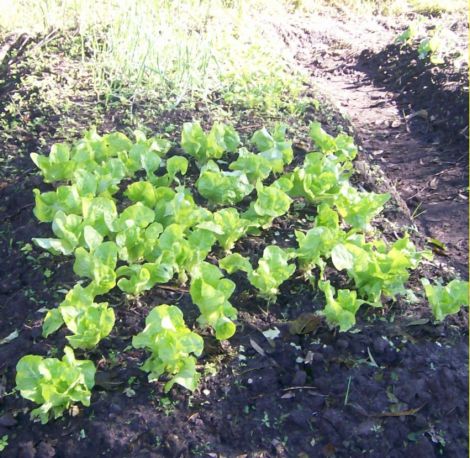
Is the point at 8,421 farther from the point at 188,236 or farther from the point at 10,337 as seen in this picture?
the point at 188,236

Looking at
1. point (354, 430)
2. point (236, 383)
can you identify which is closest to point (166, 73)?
point (236, 383)

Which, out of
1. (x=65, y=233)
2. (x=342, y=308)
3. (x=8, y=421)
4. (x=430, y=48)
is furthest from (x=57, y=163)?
(x=430, y=48)

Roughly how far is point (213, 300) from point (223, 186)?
2.99 feet

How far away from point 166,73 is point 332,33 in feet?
11.2

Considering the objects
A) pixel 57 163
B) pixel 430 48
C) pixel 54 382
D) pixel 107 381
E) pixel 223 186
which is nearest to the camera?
pixel 54 382

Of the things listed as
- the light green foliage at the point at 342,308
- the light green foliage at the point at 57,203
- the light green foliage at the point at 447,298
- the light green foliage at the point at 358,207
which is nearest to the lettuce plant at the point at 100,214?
the light green foliage at the point at 57,203

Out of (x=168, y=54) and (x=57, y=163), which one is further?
(x=168, y=54)

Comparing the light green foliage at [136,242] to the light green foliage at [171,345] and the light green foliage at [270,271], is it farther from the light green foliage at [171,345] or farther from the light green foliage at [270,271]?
the light green foliage at [171,345]

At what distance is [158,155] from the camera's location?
362cm

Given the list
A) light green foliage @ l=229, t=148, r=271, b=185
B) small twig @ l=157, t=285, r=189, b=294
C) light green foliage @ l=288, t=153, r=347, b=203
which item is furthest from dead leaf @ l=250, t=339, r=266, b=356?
light green foliage @ l=229, t=148, r=271, b=185

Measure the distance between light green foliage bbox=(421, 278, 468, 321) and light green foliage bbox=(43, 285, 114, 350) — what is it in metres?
1.32

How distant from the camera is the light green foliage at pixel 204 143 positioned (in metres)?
3.56

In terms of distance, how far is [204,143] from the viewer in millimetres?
3566

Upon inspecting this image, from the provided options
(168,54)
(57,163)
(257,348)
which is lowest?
(257,348)
